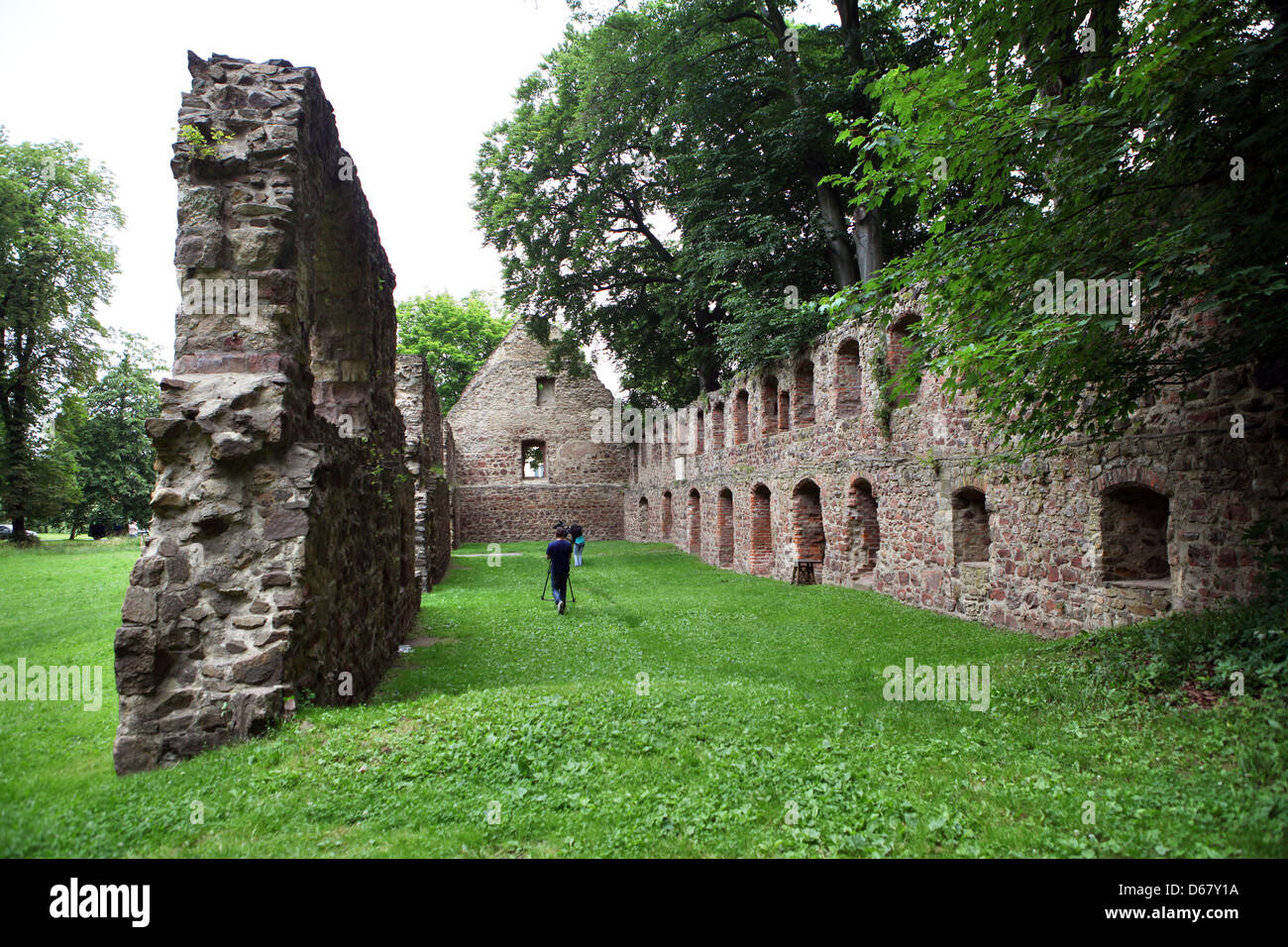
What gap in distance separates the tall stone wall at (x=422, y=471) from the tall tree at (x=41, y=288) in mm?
18483

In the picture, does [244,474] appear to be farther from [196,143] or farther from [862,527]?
[862,527]

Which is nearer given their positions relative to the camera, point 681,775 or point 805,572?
point 681,775

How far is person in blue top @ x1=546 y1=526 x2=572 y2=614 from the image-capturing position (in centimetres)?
1189

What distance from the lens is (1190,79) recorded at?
515cm

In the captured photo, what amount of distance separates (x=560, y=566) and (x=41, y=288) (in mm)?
26551

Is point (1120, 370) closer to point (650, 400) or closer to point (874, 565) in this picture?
point (874, 565)

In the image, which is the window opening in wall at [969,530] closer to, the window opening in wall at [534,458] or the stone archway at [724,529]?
the stone archway at [724,529]

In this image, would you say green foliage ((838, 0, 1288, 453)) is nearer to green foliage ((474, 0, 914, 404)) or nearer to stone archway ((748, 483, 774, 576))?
green foliage ((474, 0, 914, 404))

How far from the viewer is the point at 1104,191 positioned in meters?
5.95

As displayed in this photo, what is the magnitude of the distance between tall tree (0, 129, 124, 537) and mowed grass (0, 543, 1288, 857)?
25232 millimetres

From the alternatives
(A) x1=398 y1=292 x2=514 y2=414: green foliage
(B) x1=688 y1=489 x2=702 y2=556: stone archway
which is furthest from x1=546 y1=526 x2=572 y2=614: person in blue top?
(A) x1=398 y1=292 x2=514 y2=414: green foliage

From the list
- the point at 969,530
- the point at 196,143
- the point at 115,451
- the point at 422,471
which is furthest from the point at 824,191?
the point at 115,451

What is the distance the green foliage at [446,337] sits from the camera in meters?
40.2

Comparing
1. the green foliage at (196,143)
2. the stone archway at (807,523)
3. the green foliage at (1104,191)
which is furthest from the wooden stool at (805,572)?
the green foliage at (196,143)
